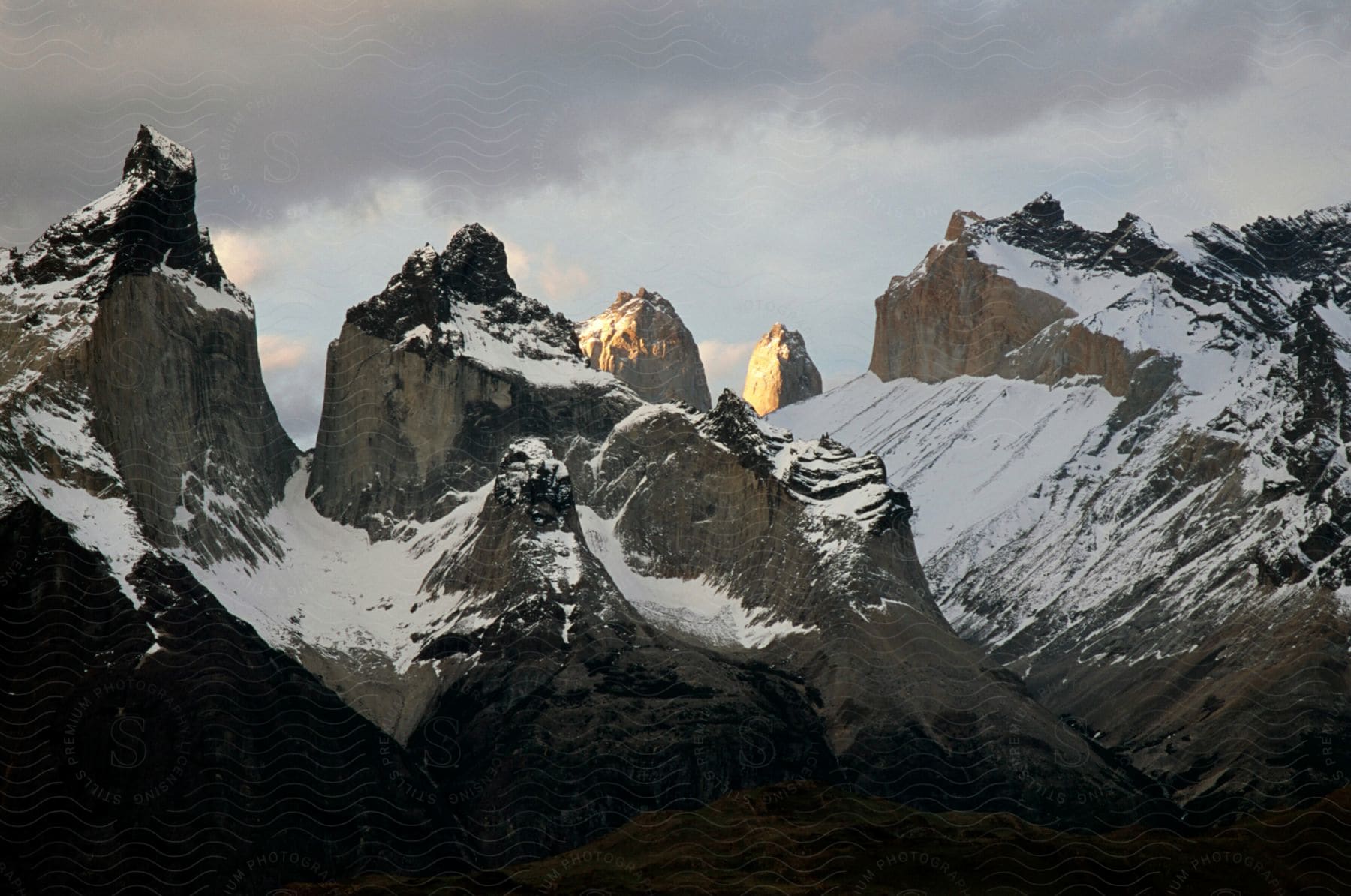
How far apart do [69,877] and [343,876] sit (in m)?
24.4

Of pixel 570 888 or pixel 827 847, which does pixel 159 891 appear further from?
pixel 827 847

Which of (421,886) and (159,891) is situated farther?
(159,891)

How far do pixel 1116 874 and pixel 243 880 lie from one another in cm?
7846

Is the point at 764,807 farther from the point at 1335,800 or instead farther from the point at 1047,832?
the point at 1335,800

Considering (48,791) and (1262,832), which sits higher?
(48,791)

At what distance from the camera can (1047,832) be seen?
189000 mm

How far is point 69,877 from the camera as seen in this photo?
7520 inches

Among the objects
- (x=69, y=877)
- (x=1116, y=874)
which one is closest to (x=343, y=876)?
(x=69, y=877)

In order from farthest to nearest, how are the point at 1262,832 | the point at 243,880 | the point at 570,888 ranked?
the point at 243,880, the point at 1262,832, the point at 570,888

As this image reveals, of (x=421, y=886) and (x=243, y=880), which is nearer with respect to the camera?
(x=421, y=886)

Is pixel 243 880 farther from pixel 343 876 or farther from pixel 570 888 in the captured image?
pixel 570 888

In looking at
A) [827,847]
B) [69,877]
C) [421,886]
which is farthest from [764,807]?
[69,877]

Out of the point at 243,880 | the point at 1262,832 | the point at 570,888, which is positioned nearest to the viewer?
the point at 570,888

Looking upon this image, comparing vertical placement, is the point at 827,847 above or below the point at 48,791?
below
